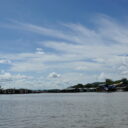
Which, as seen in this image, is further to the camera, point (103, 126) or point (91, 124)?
point (91, 124)

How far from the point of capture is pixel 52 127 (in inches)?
1478

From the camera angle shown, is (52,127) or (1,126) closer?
(52,127)

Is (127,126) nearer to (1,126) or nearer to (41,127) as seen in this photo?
(41,127)

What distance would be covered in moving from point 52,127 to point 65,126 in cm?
181

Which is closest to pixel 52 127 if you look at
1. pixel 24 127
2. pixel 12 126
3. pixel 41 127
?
pixel 41 127

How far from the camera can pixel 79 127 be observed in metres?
36.5

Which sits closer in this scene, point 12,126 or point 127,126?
point 127,126

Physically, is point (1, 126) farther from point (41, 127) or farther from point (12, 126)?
point (41, 127)

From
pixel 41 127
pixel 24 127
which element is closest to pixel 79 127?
pixel 41 127

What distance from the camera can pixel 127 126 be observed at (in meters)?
35.8

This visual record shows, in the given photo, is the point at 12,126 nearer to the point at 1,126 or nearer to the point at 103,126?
the point at 1,126

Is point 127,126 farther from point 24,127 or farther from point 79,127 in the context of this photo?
point 24,127

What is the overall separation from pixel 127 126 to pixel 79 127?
637cm

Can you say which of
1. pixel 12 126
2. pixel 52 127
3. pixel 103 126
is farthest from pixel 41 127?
pixel 103 126
